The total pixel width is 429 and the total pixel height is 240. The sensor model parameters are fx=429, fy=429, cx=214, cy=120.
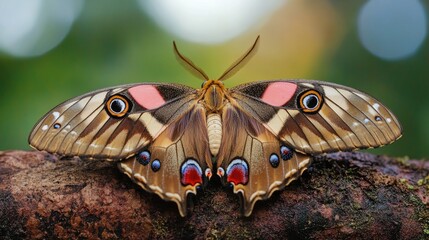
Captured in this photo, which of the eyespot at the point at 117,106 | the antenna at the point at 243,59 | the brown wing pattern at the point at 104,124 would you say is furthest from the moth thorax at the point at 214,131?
the eyespot at the point at 117,106

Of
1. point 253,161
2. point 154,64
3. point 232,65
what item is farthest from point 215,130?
point 154,64

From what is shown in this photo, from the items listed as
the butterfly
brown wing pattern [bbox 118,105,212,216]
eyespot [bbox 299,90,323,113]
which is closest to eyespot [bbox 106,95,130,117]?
the butterfly

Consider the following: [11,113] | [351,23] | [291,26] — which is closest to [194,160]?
[11,113]

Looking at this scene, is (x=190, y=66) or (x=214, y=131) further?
(x=190, y=66)

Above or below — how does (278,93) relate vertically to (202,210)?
above

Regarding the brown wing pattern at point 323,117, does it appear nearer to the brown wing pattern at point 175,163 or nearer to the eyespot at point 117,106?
the brown wing pattern at point 175,163

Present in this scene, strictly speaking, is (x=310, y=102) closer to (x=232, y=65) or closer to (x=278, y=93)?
(x=278, y=93)

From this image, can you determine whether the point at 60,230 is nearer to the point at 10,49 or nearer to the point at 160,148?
the point at 160,148

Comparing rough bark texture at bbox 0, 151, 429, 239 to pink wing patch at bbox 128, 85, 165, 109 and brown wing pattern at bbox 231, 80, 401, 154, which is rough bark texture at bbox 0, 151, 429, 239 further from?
pink wing patch at bbox 128, 85, 165, 109
